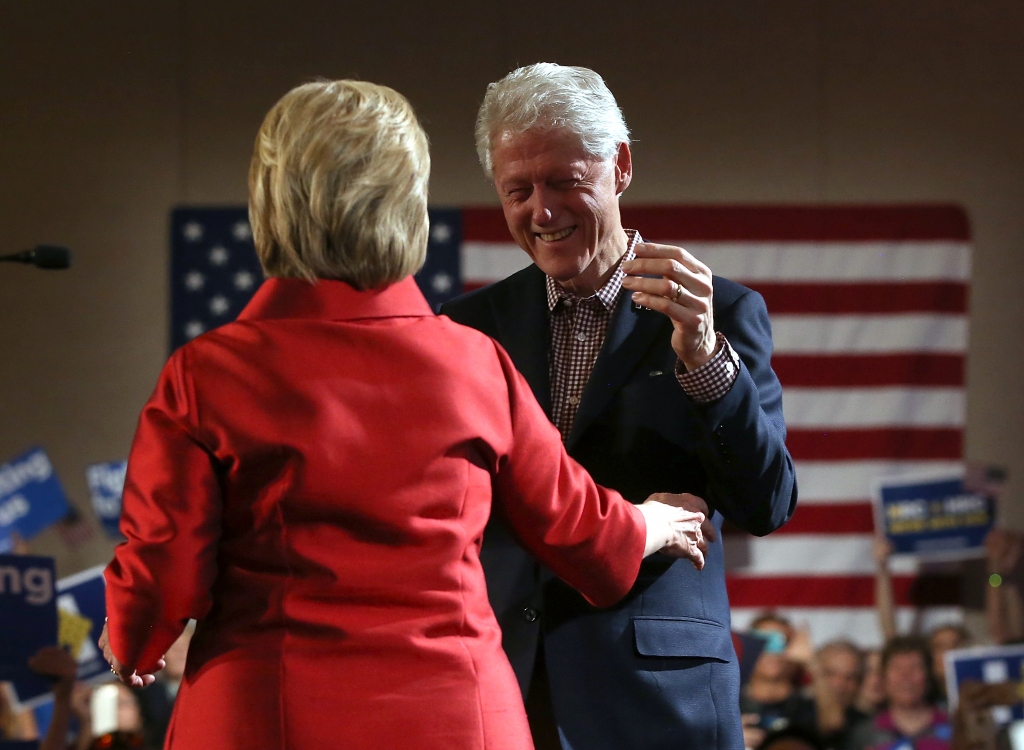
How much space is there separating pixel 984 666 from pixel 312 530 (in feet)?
12.3

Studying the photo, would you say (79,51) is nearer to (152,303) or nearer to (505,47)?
(152,303)

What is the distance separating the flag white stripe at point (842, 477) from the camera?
5.38 metres

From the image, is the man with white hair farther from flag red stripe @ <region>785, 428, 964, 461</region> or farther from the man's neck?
flag red stripe @ <region>785, 428, 964, 461</region>

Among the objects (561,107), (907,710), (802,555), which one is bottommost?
(907,710)

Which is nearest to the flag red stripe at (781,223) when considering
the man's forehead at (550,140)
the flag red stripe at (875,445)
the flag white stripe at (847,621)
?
the flag red stripe at (875,445)

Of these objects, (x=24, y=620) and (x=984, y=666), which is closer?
(x=24, y=620)

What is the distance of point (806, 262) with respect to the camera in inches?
212

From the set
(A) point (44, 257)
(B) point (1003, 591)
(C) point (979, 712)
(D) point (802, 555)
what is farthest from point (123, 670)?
(B) point (1003, 591)

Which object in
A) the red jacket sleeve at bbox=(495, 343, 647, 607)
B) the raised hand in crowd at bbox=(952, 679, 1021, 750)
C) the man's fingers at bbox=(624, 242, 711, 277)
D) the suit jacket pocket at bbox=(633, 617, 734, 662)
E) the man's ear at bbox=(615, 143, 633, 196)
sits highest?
the man's ear at bbox=(615, 143, 633, 196)

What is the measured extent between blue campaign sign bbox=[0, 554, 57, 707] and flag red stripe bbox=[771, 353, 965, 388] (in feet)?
10.7

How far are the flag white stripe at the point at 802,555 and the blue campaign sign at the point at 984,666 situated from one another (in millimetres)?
1106

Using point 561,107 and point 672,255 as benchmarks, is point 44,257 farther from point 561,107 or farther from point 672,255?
point 672,255

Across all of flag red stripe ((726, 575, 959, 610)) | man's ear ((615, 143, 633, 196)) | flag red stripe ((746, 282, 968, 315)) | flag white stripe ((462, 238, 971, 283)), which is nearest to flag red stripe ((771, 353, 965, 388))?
flag red stripe ((746, 282, 968, 315))

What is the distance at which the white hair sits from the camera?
1.60 metres
